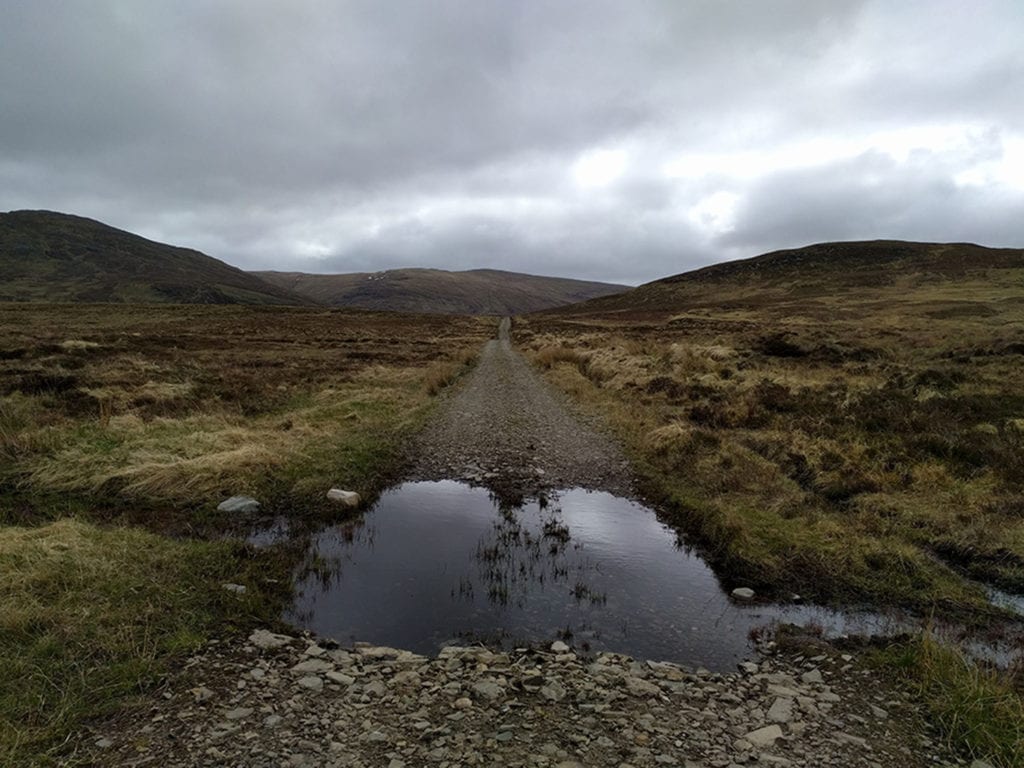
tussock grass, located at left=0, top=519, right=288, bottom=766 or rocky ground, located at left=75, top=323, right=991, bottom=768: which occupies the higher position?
tussock grass, located at left=0, top=519, right=288, bottom=766

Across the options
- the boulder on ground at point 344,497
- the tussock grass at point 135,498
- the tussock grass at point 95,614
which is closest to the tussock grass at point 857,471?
the boulder on ground at point 344,497

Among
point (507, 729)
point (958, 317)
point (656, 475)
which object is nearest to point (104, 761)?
point (507, 729)

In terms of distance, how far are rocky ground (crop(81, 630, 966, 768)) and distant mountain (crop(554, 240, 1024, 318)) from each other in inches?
2891

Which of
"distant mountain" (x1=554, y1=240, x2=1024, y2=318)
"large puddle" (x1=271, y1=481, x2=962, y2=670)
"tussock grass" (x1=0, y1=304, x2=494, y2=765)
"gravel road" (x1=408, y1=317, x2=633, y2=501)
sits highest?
"distant mountain" (x1=554, y1=240, x2=1024, y2=318)

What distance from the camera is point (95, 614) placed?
661 centimetres

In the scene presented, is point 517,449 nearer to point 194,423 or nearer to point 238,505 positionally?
point 238,505

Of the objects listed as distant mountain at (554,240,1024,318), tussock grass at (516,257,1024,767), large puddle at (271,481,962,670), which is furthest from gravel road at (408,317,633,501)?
distant mountain at (554,240,1024,318)

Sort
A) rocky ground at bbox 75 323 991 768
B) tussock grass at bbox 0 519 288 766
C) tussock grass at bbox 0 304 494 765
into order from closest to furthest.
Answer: rocky ground at bbox 75 323 991 768
tussock grass at bbox 0 519 288 766
tussock grass at bbox 0 304 494 765

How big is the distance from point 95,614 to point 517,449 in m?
11.9

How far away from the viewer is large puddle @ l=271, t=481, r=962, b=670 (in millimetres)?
7355

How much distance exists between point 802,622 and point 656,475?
6.84 metres

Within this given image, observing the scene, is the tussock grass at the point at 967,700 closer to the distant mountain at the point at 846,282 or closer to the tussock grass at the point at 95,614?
the tussock grass at the point at 95,614

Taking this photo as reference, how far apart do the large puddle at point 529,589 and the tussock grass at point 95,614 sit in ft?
3.60

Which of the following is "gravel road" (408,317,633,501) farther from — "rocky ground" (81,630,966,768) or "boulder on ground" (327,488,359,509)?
"rocky ground" (81,630,966,768)
